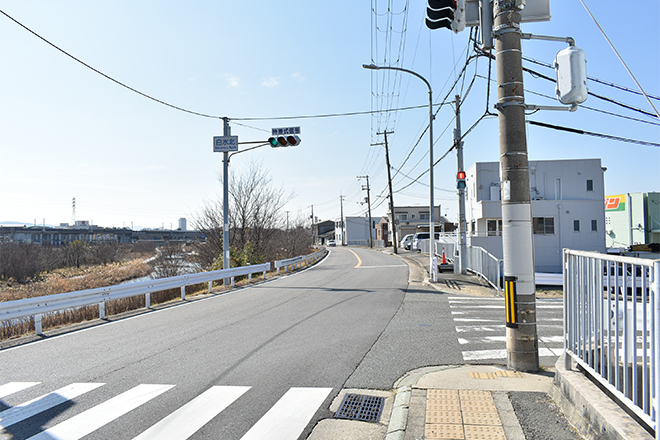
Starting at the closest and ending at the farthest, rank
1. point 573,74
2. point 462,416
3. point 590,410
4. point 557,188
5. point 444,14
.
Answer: point 590,410
point 462,416
point 573,74
point 444,14
point 557,188

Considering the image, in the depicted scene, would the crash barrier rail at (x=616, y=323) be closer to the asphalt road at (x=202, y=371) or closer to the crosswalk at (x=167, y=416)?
the asphalt road at (x=202, y=371)

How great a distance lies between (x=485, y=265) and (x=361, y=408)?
13.9 metres

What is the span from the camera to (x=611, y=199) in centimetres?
4550

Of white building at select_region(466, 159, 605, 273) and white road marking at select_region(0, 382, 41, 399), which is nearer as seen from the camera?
white road marking at select_region(0, 382, 41, 399)

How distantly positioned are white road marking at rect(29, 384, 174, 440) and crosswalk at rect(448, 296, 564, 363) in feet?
15.3

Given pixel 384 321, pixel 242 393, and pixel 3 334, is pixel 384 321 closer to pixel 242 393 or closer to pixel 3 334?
pixel 242 393

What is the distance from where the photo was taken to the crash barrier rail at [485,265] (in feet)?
52.4

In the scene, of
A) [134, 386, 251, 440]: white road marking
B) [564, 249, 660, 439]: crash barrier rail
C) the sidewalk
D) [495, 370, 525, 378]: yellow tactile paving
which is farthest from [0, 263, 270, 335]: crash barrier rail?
[564, 249, 660, 439]: crash barrier rail

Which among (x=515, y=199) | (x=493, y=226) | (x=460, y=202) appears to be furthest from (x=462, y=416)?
(x=493, y=226)

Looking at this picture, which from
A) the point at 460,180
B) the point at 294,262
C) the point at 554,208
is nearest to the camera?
the point at 460,180

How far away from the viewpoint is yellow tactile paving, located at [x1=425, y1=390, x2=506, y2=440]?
3904 millimetres

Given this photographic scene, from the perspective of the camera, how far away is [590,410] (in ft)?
12.1

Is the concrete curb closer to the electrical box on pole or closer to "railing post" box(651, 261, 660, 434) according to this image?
"railing post" box(651, 261, 660, 434)

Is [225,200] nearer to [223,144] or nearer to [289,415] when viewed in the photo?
[223,144]
